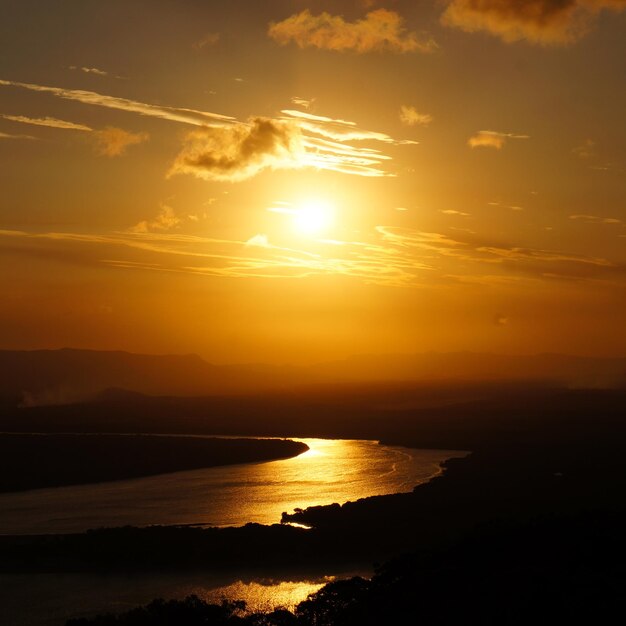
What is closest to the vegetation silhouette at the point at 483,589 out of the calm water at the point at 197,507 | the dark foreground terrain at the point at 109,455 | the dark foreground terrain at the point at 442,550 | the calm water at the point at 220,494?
the dark foreground terrain at the point at 442,550

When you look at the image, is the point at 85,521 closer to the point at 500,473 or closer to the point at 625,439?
the point at 500,473

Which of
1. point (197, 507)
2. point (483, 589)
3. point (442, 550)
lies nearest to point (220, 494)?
point (197, 507)

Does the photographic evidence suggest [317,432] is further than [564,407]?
No

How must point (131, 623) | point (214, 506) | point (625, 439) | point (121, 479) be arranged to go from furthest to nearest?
point (625, 439), point (121, 479), point (214, 506), point (131, 623)

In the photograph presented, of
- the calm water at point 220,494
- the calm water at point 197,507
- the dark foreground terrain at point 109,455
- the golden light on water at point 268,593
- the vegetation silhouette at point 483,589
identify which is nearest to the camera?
the vegetation silhouette at point 483,589

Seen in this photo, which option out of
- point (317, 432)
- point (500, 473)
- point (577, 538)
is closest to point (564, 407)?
point (317, 432)

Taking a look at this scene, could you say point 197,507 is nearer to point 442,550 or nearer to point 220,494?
point 220,494

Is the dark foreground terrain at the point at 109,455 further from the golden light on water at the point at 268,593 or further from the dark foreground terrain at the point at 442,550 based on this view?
the golden light on water at the point at 268,593
